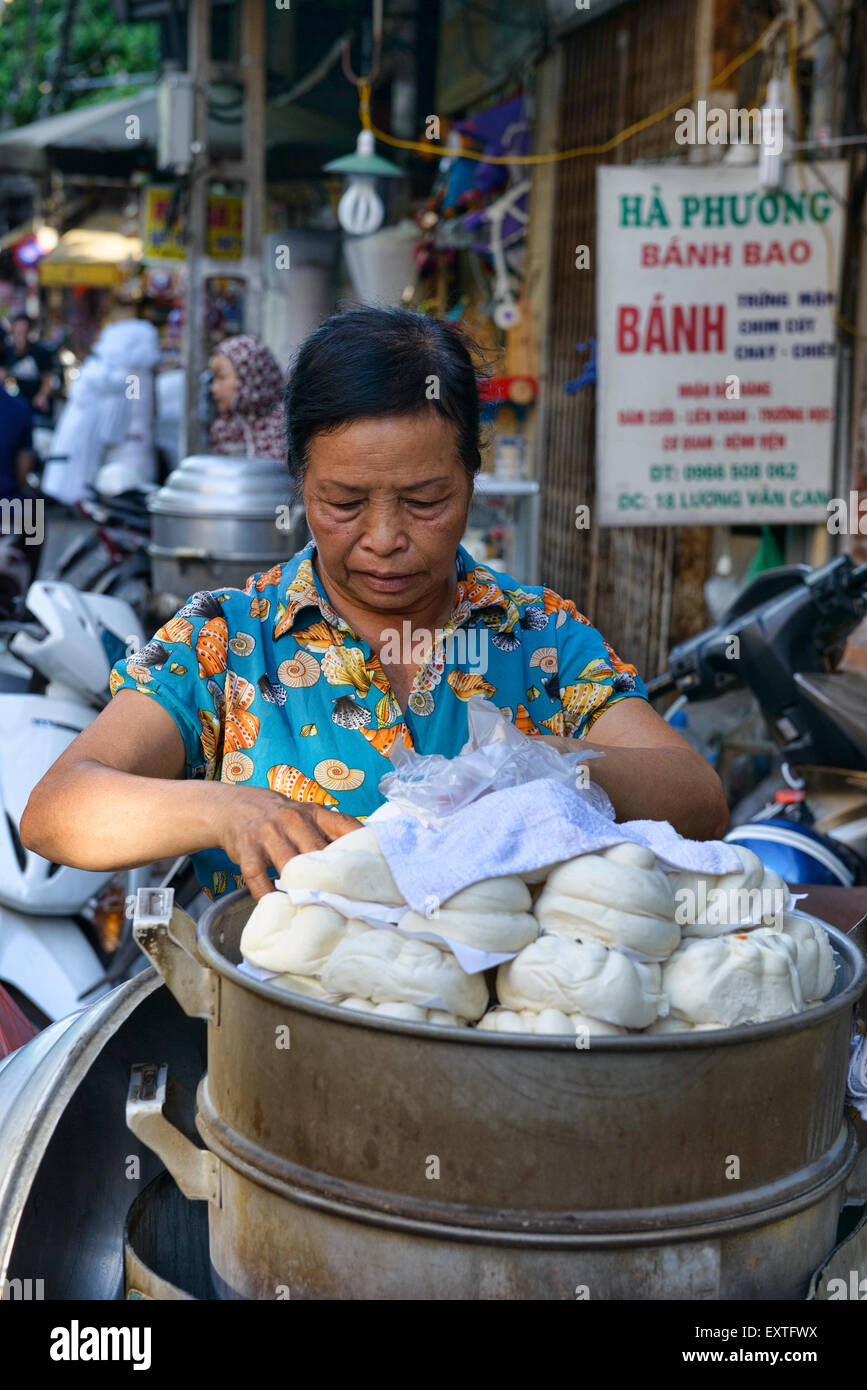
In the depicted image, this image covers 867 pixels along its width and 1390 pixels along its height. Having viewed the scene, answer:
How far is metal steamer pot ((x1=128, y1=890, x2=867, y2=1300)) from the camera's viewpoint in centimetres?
108

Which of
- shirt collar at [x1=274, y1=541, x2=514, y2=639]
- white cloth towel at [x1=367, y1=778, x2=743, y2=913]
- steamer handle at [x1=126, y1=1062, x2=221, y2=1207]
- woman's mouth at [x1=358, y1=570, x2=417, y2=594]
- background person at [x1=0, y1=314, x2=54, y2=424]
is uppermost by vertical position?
background person at [x1=0, y1=314, x2=54, y2=424]

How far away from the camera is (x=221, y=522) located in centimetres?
480

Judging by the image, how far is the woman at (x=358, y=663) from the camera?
1766 millimetres

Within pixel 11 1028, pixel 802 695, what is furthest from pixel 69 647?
pixel 802 695

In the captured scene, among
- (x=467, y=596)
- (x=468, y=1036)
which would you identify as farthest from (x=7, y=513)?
(x=468, y=1036)

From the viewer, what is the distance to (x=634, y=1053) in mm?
1064

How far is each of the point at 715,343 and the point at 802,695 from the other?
85.7 inches

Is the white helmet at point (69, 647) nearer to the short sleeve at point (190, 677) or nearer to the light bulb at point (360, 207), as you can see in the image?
the short sleeve at point (190, 677)

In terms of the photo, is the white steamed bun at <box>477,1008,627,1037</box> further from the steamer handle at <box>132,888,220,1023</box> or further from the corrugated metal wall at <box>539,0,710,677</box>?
the corrugated metal wall at <box>539,0,710,677</box>

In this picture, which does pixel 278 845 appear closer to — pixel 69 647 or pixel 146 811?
pixel 146 811

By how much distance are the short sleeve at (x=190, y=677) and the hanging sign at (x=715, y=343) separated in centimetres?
304

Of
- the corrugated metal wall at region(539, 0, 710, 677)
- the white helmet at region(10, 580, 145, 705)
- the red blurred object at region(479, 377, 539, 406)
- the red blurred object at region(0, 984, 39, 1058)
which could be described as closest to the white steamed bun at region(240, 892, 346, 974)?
the red blurred object at region(0, 984, 39, 1058)

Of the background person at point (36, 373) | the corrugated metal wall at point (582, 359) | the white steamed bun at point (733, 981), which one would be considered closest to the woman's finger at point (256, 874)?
the white steamed bun at point (733, 981)

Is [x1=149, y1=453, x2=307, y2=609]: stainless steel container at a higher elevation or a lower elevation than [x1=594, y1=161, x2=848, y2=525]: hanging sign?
lower
